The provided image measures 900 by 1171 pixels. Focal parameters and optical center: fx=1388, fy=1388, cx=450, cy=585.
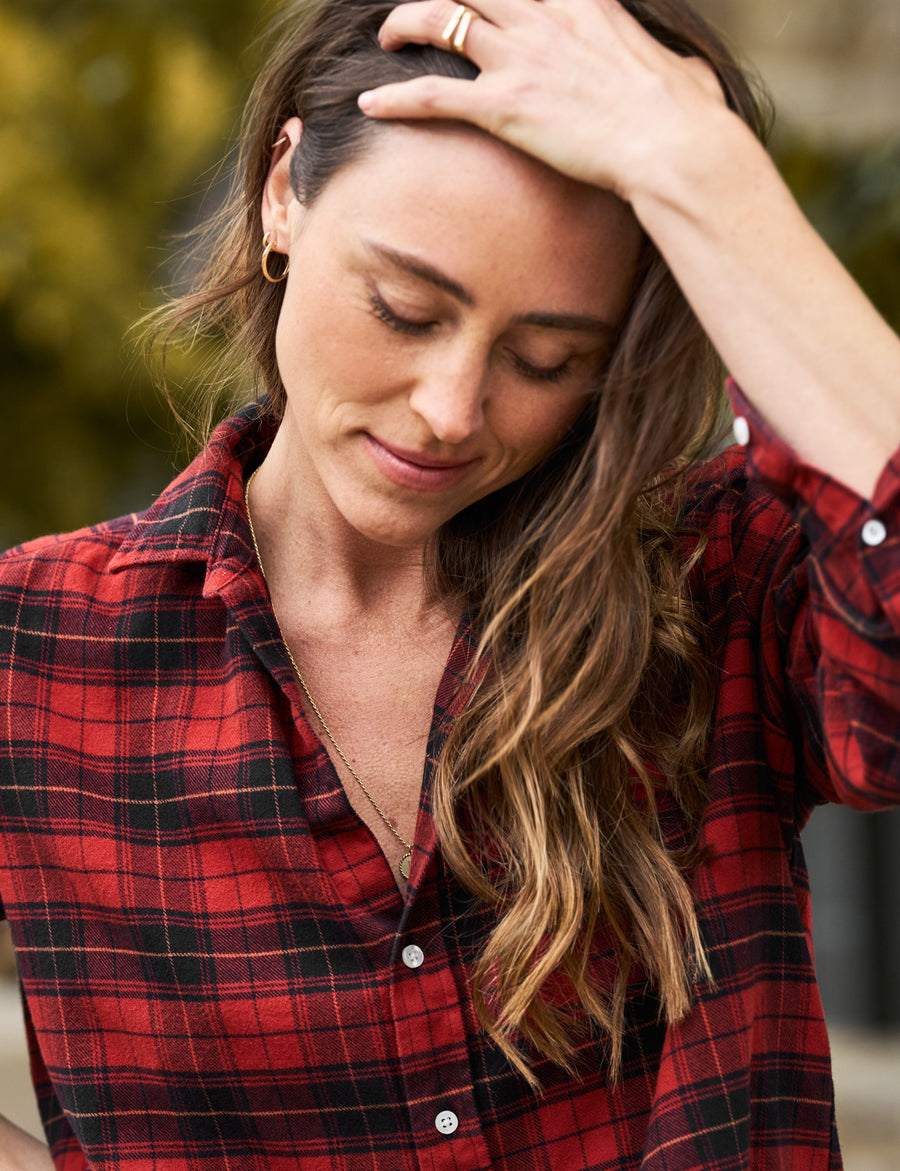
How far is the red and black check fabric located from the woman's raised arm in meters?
0.23

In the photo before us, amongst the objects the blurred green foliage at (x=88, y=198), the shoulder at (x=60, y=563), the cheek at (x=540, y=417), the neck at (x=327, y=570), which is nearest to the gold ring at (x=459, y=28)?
the cheek at (x=540, y=417)

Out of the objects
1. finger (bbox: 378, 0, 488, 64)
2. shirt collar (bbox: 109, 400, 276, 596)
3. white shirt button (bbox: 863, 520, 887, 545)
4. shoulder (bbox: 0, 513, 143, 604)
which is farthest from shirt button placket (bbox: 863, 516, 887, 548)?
shoulder (bbox: 0, 513, 143, 604)

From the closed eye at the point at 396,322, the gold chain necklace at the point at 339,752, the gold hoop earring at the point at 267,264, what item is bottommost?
the gold chain necklace at the point at 339,752

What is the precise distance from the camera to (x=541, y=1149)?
1.55 metres

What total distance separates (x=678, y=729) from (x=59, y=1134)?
3.10 ft

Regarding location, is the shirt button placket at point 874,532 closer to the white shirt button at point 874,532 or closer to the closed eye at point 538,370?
the white shirt button at point 874,532

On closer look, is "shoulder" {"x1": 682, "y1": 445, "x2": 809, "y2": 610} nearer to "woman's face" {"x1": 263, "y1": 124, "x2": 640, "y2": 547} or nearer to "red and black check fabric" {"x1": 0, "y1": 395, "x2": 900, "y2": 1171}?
"red and black check fabric" {"x1": 0, "y1": 395, "x2": 900, "y2": 1171}

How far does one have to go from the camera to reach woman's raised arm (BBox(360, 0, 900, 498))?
1311 mm

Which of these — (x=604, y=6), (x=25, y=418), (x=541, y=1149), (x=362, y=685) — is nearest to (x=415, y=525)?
(x=362, y=685)

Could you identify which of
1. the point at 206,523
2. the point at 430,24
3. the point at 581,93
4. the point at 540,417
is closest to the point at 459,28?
the point at 430,24

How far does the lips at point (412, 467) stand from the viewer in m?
1.51

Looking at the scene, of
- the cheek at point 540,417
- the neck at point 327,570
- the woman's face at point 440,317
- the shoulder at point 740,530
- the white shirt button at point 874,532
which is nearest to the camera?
the white shirt button at point 874,532

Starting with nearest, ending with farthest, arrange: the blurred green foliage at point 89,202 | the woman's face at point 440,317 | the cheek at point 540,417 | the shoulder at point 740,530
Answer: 1. the woman's face at point 440,317
2. the cheek at point 540,417
3. the shoulder at point 740,530
4. the blurred green foliage at point 89,202

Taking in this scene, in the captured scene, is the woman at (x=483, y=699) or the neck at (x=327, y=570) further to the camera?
the neck at (x=327, y=570)
